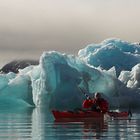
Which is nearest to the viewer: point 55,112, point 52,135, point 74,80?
point 52,135

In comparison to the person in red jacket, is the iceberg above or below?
above

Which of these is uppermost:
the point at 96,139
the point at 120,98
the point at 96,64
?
the point at 96,64

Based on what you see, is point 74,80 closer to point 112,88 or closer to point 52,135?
point 112,88

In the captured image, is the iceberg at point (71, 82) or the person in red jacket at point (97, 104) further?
the iceberg at point (71, 82)

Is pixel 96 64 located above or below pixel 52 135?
above

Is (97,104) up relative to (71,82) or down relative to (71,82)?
down

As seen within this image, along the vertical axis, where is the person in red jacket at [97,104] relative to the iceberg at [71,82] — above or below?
below

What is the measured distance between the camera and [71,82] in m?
39.6

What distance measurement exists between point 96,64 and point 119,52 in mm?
2454

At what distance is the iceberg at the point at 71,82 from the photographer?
129 ft

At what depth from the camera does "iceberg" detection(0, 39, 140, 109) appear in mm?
39438

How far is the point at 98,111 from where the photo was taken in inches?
869

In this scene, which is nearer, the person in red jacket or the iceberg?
the person in red jacket

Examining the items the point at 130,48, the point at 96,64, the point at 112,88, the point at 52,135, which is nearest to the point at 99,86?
the point at 112,88
